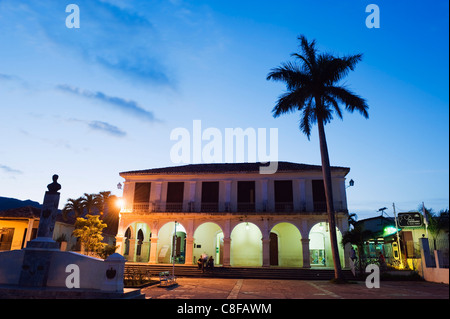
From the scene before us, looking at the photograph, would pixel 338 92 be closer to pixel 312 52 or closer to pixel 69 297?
pixel 312 52

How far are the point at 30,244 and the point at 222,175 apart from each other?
15524 mm

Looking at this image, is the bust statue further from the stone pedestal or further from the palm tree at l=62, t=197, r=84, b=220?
the palm tree at l=62, t=197, r=84, b=220

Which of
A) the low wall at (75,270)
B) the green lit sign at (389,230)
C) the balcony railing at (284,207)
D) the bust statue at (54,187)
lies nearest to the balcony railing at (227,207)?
the balcony railing at (284,207)

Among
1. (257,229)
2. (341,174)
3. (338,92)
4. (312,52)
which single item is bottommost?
(257,229)

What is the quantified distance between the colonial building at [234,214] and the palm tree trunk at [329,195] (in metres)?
5.43

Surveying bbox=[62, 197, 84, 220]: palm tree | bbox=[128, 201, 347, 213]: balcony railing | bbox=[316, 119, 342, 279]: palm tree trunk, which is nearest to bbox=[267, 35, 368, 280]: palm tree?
bbox=[316, 119, 342, 279]: palm tree trunk

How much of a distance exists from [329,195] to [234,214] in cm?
806

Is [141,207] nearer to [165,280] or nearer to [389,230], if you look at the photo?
[165,280]

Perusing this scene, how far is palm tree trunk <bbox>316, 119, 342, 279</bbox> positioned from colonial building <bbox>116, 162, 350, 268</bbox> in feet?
17.8

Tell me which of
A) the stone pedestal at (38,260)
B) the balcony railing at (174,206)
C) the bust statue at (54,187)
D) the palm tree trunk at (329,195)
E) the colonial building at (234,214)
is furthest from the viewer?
the balcony railing at (174,206)

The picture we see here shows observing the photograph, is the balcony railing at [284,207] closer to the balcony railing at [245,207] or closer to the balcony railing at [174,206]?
the balcony railing at [245,207]

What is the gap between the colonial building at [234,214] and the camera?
21734 millimetres
